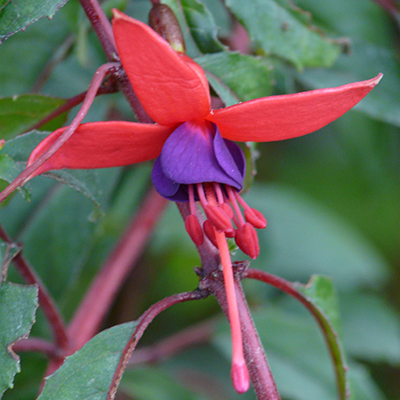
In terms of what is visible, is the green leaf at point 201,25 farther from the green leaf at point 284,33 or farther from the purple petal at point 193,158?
the purple petal at point 193,158

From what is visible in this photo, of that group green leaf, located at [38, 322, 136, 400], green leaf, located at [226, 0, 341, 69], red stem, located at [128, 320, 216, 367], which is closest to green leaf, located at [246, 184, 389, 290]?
red stem, located at [128, 320, 216, 367]

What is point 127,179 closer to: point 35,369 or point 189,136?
point 35,369

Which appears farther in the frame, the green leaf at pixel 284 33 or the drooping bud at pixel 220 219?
the green leaf at pixel 284 33

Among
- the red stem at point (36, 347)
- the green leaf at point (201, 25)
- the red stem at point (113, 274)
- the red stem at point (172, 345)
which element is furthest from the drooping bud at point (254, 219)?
the red stem at point (172, 345)

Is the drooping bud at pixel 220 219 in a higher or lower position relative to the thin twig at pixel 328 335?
higher

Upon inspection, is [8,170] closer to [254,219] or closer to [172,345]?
[254,219]

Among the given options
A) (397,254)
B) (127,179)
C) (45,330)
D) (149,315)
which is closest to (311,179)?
(397,254)

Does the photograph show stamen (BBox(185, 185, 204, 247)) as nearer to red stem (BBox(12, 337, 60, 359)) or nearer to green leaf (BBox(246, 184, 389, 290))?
red stem (BBox(12, 337, 60, 359))
